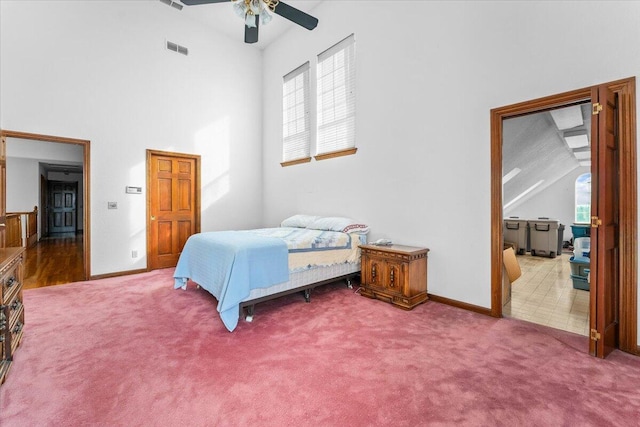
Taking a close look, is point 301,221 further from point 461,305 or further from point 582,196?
point 582,196

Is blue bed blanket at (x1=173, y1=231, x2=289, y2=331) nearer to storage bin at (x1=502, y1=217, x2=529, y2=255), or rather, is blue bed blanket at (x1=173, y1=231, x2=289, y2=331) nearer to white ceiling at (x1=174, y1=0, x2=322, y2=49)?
white ceiling at (x1=174, y1=0, x2=322, y2=49)

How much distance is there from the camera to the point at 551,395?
1686 millimetres

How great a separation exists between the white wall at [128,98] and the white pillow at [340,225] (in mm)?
2326

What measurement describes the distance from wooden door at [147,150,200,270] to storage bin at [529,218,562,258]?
23.2ft

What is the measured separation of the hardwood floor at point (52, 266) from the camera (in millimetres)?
4164

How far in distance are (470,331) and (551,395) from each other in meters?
0.86

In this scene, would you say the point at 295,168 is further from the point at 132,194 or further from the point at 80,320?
the point at 80,320

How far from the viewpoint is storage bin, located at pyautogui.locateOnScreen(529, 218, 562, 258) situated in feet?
19.5

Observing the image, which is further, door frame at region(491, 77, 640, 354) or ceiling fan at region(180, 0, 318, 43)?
ceiling fan at region(180, 0, 318, 43)

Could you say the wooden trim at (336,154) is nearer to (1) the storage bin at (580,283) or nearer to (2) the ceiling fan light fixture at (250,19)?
(2) the ceiling fan light fixture at (250,19)

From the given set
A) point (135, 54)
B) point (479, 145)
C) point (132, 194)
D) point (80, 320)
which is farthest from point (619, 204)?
point (135, 54)

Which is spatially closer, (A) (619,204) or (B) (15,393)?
(B) (15,393)

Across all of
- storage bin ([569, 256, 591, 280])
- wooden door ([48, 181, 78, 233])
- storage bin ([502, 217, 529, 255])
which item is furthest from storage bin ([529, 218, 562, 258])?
wooden door ([48, 181, 78, 233])

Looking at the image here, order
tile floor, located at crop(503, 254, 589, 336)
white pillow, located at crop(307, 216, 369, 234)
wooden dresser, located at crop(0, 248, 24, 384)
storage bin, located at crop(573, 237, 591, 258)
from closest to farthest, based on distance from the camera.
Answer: wooden dresser, located at crop(0, 248, 24, 384), tile floor, located at crop(503, 254, 589, 336), storage bin, located at crop(573, 237, 591, 258), white pillow, located at crop(307, 216, 369, 234)
